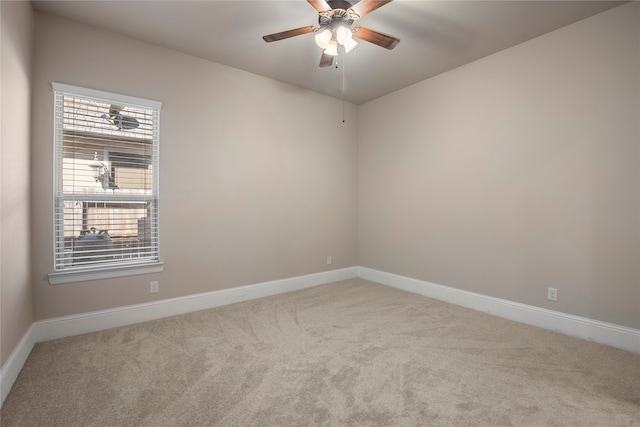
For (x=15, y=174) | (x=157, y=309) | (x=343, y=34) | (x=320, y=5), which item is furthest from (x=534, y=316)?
Answer: (x=15, y=174)

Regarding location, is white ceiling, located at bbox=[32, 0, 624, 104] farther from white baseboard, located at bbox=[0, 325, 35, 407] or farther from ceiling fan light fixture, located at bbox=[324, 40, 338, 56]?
white baseboard, located at bbox=[0, 325, 35, 407]

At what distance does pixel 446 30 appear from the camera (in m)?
2.79

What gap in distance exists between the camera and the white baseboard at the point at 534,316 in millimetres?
2494

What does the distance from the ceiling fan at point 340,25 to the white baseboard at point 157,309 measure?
2.69 meters

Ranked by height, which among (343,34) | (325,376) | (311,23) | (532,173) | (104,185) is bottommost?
(325,376)

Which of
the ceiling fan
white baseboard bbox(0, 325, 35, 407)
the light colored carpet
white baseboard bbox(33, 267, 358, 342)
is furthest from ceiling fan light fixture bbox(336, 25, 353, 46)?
white baseboard bbox(0, 325, 35, 407)

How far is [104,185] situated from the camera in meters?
2.85

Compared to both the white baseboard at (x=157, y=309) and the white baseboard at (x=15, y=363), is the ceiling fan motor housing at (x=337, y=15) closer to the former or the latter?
the white baseboard at (x=157, y=309)

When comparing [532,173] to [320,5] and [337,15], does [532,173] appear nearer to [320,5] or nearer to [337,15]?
[337,15]

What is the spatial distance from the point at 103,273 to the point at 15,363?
926mm

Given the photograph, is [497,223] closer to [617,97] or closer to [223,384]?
[617,97]

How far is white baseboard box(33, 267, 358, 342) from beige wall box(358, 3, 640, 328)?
159 centimetres

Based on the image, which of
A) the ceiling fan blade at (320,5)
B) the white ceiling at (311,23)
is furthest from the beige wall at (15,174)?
the ceiling fan blade at (320,5)

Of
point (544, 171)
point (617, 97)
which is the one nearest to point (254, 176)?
point (544, 171)
